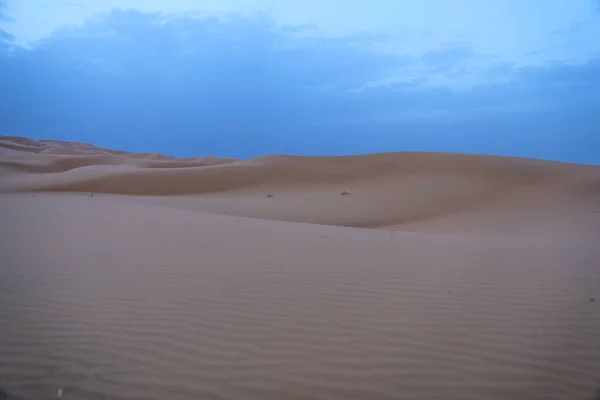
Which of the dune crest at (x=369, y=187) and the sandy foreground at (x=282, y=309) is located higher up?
the dune crest at (x=369, y=187)

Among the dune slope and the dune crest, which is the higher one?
the dune crest

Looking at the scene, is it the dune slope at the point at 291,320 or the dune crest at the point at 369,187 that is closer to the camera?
the dune slope at the point at 291,320

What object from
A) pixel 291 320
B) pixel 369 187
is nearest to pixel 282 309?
pixel 291 320

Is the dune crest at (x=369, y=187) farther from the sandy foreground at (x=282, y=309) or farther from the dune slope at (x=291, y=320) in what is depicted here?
the dune slope at (x=291, y=320)

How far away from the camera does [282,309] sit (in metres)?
3.62

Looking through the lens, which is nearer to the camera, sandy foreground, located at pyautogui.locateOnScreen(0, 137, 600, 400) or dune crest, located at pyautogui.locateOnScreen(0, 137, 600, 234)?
sandy foreground, located at pyautogui.locateOnScreen(0, 137, 600, 400)

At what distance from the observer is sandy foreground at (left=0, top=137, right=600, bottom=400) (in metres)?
2.61

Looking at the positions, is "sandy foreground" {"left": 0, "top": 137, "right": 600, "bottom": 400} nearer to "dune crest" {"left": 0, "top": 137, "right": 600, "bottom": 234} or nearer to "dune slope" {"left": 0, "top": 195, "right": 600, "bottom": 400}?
"dune slope" {"left": 0, "top": 195, "right": 600, "bottom": 400}

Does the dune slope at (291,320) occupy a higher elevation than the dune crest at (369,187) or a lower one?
lower

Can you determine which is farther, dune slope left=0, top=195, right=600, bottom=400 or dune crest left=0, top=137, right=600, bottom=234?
dune crest left=0, top=137, right=600, bottom=234

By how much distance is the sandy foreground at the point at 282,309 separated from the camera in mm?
2611

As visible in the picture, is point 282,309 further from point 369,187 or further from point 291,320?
point 369,187

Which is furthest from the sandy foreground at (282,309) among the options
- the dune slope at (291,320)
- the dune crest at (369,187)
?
the dune crest at (369,187)

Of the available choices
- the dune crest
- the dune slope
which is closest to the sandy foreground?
the dune slope
